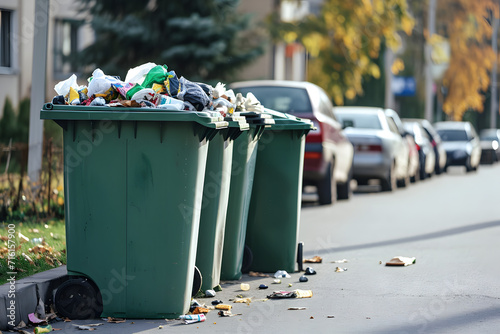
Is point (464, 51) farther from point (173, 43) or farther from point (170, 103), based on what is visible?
point (170, 103)

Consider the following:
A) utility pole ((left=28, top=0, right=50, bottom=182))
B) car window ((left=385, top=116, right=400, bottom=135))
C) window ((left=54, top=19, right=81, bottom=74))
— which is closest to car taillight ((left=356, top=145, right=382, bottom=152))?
car window ((left=385, top=116, right=400, bottom=135))

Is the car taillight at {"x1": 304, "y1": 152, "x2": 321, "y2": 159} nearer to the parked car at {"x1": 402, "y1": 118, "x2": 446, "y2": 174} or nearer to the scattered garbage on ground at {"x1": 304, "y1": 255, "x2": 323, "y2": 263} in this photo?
the scattered garbage on ground at {"x1": 304, "y1": 255, "x2": 323, "y2": 263}

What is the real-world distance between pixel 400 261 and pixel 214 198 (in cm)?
277

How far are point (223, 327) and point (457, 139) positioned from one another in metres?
27.6

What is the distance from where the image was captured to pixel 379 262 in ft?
31.1

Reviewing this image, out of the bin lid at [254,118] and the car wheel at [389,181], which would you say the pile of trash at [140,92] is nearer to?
the bin lid at [254,118]

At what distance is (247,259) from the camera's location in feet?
27.8

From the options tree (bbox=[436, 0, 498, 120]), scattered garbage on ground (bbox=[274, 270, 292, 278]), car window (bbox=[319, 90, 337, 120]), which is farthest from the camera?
tree (bbox=[436, 0, 498, 120])

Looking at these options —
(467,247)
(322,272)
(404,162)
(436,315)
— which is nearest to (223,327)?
(436,315)

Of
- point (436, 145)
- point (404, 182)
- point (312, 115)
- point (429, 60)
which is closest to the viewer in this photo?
point (312, 115)

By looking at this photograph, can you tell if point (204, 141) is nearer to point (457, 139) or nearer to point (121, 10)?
point (121, 10)

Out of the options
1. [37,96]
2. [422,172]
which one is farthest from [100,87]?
[422,172]

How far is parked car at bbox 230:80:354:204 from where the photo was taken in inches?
570

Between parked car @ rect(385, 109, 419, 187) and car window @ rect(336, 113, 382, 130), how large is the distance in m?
1.96
